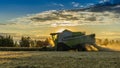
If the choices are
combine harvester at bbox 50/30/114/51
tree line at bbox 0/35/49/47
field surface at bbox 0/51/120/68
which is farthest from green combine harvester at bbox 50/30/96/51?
field surface at bbox 0/51/120/68

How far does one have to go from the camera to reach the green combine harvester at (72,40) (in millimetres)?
62463

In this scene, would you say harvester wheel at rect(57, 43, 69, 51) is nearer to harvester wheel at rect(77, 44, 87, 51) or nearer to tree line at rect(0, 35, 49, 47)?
harvester wheel at rect(77, 44, 87, 51)

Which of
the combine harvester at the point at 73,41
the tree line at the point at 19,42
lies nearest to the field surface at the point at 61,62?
the combine harvester at the point at 73,41

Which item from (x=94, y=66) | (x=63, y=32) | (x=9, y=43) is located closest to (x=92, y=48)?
(x=63, y=32)

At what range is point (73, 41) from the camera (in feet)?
210

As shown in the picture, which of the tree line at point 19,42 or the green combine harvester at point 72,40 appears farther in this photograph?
the tree line at point 19,42

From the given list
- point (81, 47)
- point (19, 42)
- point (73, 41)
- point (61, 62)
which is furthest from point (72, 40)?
point (61, 62)

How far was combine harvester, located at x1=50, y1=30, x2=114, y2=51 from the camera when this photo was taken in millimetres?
62281

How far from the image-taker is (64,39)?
6488 cm

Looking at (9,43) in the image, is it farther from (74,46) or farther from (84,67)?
(84,67)

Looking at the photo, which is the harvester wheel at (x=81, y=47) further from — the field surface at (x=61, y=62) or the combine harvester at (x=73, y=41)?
the field surface at (x=61, y=62)

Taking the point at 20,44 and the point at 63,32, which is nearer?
the point at 63,32

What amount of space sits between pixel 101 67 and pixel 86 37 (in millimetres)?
41872

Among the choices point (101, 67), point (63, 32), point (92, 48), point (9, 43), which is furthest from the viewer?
point (9, 43)
